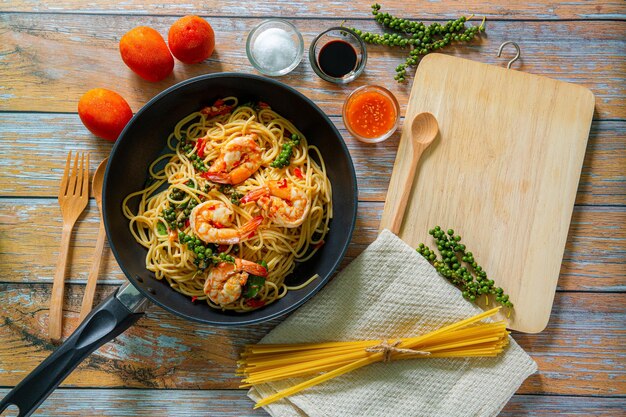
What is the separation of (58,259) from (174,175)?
0.79 m

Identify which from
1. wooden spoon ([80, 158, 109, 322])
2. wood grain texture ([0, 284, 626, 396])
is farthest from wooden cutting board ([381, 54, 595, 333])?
wooden spoon ([80, 158, 109, 322])

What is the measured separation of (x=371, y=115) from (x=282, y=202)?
0.70 meters

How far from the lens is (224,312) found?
248cm

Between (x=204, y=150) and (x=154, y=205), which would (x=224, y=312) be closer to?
(x=154, y=205)

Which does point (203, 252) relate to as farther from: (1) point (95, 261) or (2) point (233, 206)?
(1) point (95, 261)

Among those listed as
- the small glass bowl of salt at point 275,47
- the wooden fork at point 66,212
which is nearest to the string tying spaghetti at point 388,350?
the small glass bowl of salt at point 275,47

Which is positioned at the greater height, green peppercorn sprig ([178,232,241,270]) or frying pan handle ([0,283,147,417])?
green peppercorn sprig ([178,232,241,270])

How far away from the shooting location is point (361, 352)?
2486 mm

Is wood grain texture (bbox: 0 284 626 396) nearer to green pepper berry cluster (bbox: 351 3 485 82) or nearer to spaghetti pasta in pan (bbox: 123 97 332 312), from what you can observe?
spaghetti pasta in pan (bbox: 123 97 332 312)

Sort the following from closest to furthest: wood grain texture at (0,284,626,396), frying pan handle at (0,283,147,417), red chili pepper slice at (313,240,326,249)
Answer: frying pan handle at (0,283,147,417) → red chili pepper slice at (313,240,326,249) → wood grain texture at (0,284,626,396)

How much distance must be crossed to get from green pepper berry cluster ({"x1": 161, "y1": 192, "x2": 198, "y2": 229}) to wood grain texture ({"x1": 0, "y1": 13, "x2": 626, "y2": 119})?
607mm

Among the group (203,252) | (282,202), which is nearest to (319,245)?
(282,202)

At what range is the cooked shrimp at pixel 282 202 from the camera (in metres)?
2.31

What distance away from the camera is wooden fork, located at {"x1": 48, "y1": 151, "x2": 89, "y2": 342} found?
2.60 m
